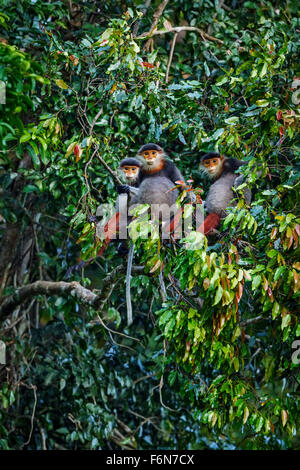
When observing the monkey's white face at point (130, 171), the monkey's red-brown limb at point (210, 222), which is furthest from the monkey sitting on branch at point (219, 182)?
the monkey's white face at point (130, 171)

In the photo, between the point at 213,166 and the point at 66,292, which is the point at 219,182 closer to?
the point at 213,166

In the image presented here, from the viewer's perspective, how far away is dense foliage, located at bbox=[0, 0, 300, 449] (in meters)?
2.66

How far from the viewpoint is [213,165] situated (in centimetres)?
388

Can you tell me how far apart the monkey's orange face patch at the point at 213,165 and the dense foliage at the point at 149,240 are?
9cm

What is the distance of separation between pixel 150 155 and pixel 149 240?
1.36 meters

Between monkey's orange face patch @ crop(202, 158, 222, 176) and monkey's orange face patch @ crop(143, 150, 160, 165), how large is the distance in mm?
313

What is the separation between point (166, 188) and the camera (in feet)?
12.3

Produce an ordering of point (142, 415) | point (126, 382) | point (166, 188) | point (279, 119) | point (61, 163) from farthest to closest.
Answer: point (142, 415), point (126, 382), point (166, 188), point (61, 163), point (279, 119)

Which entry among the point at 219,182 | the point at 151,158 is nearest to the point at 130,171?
Result: the point at 151,158

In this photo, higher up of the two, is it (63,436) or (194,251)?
(194,251)

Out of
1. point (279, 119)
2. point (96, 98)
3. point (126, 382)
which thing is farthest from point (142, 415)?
point (279, 119)

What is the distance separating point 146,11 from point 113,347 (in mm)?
2421

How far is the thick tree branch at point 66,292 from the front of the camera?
133 inches
